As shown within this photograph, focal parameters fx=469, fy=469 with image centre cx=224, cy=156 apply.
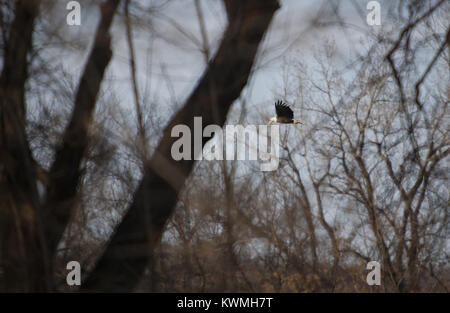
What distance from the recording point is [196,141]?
6.26 feet

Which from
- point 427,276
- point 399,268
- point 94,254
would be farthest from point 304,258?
point 94,254

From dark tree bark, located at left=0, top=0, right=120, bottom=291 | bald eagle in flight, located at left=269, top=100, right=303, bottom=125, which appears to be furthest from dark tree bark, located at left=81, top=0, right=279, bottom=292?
bald eagle in flight, located at left=269, top=100, right=303, bottom=125

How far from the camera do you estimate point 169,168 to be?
1891 millimetres

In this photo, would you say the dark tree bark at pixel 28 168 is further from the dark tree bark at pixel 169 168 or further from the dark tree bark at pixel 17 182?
the dark tree bark at pixel 169 168

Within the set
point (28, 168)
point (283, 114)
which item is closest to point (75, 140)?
point (28, 168)

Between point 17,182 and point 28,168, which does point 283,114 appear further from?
point 28,168

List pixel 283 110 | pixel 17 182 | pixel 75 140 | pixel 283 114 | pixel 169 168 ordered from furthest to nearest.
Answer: pixel 283 110, pixel 283 114, pixel 75 140, pixel 17 182, pixel 169 168

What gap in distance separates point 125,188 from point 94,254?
4.45ft

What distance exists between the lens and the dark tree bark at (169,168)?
189cm

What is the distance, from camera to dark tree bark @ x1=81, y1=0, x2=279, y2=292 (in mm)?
1887

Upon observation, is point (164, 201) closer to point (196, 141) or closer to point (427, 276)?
point (196, 141)

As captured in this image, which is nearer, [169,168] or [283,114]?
[169,168]

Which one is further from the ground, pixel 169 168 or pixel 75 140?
pixel 75 140

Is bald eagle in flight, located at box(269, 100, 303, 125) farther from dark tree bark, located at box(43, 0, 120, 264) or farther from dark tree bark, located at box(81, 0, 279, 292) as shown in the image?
dark tree bark, located at box(81, 0, 279, 292)
